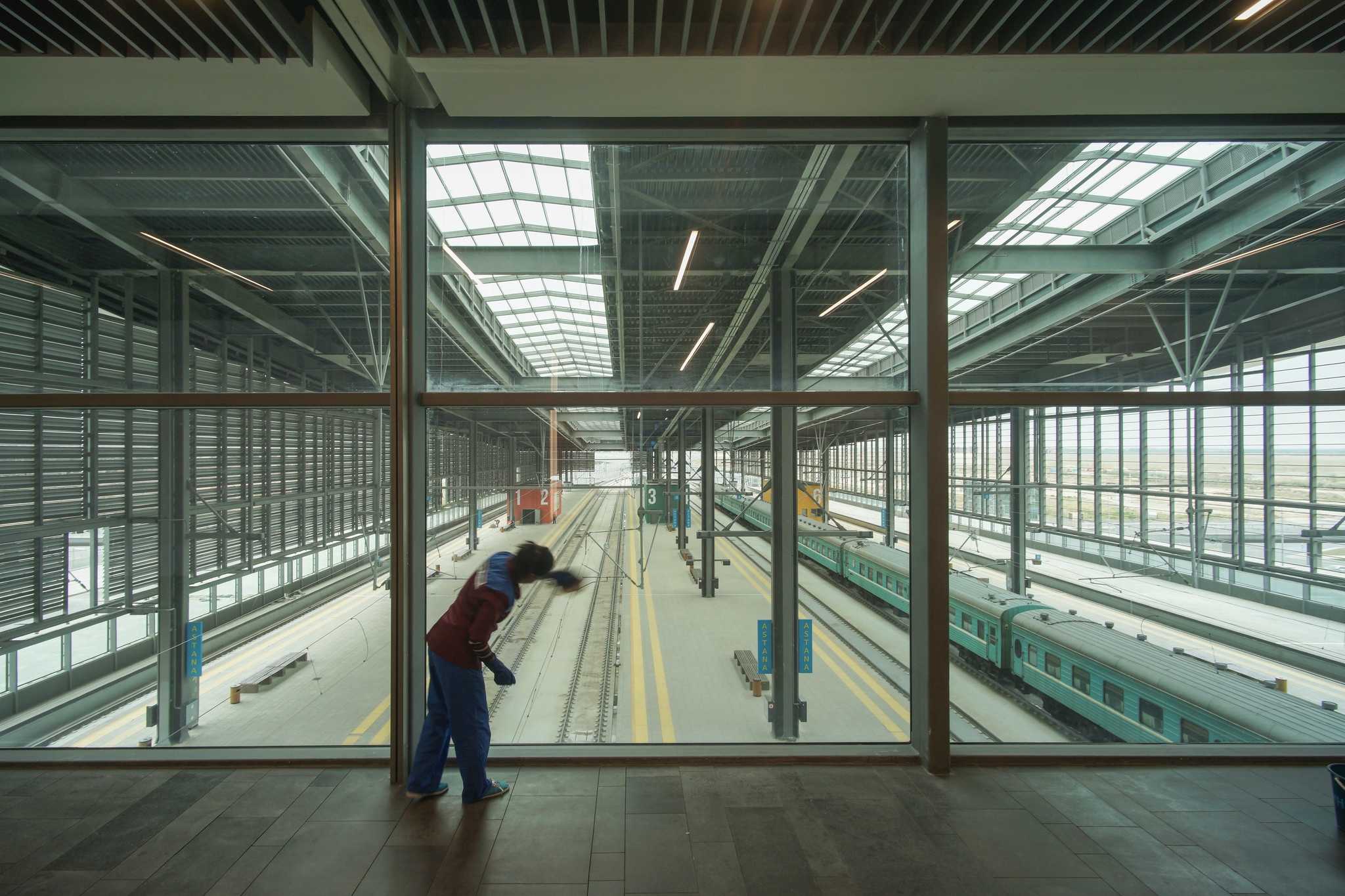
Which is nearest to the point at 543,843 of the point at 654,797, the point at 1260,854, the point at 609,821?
the point at 609,821

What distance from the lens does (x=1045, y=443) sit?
391 cm

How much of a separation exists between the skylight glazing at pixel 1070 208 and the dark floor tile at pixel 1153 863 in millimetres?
2379

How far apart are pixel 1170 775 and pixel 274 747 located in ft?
15.4

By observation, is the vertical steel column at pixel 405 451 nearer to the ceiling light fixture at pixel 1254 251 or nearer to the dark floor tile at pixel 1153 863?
the dark floor tile at pixel 1153 863

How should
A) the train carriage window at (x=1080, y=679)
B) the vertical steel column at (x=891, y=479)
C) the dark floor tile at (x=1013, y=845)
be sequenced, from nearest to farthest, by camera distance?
the dark floor tile at (x=1013, y=845)
the vertical steel column at (x=891, y=479)
the train carriage window at (x=1080, y=679)

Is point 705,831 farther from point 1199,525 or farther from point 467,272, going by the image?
point 1199,525

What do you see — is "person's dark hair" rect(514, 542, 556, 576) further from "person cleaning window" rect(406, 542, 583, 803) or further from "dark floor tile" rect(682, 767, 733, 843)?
"dark floor tile" rect(682, 767, 733, 843)

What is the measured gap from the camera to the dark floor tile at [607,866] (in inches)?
75.1

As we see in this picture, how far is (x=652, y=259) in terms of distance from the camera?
327 centimetres

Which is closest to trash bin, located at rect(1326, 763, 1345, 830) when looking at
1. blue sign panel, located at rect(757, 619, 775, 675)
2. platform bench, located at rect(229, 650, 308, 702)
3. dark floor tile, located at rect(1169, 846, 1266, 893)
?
dark floor tile, located at rect(1169, 846, 1266, 893)

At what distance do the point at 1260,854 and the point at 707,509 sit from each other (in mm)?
3280

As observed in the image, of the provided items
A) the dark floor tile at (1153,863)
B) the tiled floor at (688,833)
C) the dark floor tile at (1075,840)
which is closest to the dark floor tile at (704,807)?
the tiled floor at (688,833)

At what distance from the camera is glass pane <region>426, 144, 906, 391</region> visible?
3037 millimetres

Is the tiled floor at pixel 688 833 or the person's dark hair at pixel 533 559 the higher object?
the person's dark hair at pixel 533 559
